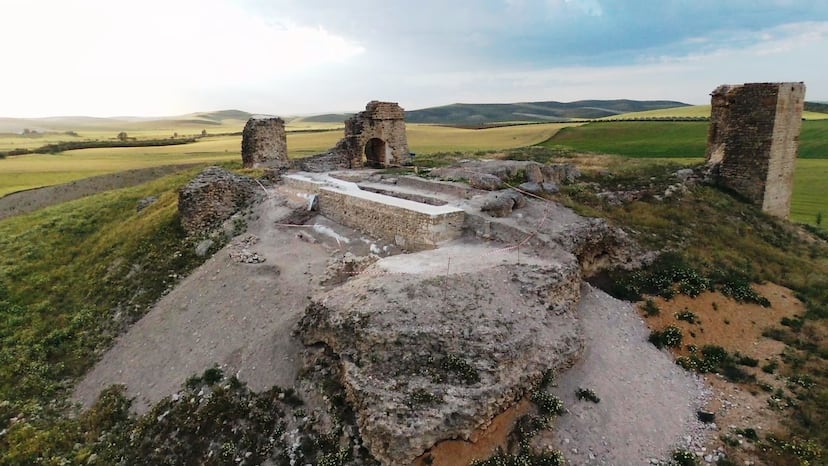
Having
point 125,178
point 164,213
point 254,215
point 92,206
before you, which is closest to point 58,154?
point 125,178

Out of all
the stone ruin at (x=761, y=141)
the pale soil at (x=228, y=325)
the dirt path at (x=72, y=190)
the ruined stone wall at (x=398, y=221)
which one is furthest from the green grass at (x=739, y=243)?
the dirt path at (x=72, y=190)

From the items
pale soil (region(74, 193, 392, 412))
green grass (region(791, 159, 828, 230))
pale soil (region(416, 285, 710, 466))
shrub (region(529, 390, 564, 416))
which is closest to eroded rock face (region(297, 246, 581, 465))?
shrub (region(529, 390, 564, 416))

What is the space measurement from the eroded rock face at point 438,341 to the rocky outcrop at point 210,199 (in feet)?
32.2

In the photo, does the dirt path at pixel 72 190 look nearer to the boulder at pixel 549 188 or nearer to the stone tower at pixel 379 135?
the stone tower at pixel 379 135

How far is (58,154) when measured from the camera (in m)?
43.6

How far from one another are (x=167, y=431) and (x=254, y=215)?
975 centimetres

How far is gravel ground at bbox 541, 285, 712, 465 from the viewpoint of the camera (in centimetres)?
833

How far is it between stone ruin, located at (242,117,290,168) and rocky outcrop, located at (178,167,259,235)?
517 cm

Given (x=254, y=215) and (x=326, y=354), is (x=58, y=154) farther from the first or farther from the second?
(x=326, y=354)

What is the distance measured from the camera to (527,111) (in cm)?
11519

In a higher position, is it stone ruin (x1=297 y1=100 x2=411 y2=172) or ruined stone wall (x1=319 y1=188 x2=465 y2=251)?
stone ruin (x1=297 y1=100 x2=411 y2=172)

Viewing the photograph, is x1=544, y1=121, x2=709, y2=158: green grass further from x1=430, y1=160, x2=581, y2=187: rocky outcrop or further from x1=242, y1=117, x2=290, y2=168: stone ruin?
x1=242, y1=117, x2=290, y2=168: stone ruin

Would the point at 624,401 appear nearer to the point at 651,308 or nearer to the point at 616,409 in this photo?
the point at 616,409

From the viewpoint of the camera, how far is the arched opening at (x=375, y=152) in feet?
87.9
